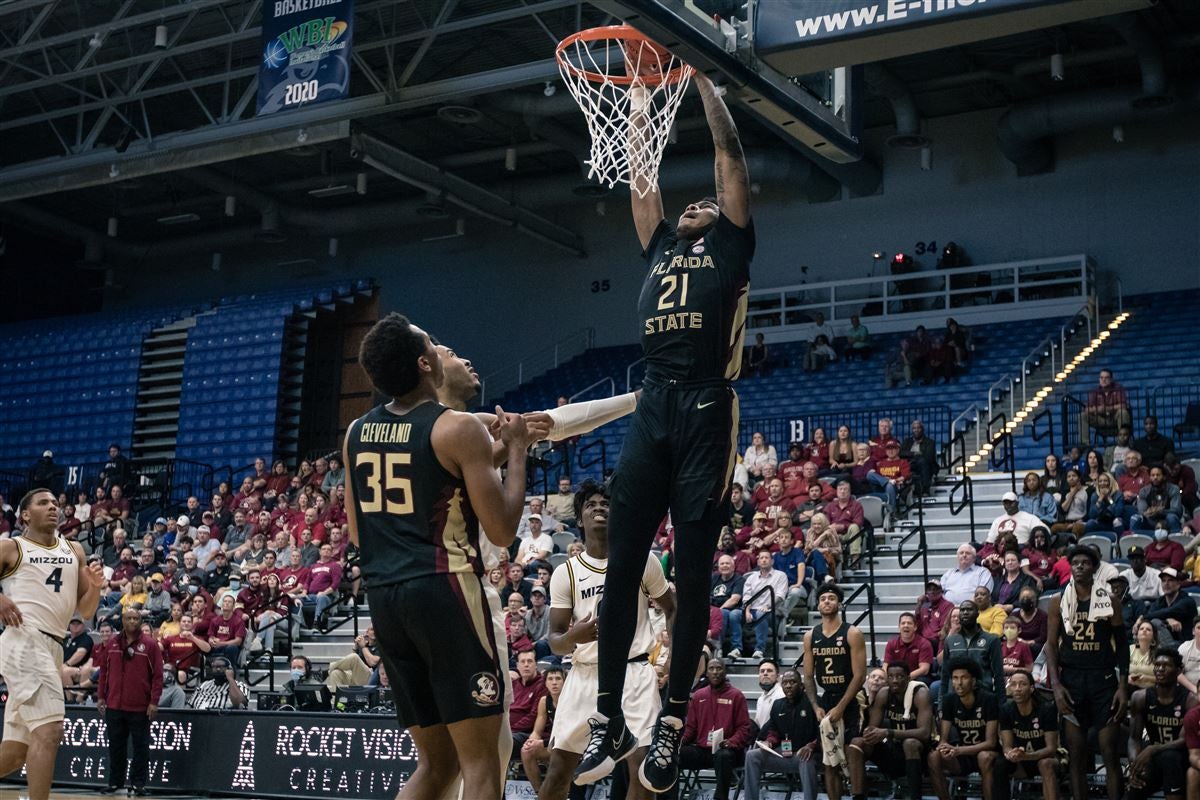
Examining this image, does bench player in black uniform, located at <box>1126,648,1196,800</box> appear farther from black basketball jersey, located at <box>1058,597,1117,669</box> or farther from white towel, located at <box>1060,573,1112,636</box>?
white towel, located at <box>1060,573,1112,636</box>

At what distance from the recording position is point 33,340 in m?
31.1

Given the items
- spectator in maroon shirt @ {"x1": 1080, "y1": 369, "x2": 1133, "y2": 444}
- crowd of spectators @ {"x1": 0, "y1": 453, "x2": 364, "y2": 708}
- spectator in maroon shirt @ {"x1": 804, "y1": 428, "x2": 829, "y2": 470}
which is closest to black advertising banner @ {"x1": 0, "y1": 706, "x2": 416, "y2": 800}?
crowd of spectators @ {"x1": 0, "y1": 453, "x2": 364, "y2": 708}

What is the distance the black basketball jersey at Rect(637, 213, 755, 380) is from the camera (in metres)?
5.80

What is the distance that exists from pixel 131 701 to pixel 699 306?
34.1ft

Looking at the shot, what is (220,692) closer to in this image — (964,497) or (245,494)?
(245,494)

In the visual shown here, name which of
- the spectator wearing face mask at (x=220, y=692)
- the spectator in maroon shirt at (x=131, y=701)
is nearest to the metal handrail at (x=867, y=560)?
the spectator wearing face mask at (x=220, y=692)

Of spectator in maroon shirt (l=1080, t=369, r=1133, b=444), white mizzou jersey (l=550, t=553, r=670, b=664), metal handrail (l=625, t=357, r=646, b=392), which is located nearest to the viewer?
white mizzou jersey (l=550, t=553, r=670, b=664)

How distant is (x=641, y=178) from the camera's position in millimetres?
6477

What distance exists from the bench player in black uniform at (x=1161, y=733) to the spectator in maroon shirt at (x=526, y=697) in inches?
202

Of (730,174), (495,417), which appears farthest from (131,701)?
(730,174)

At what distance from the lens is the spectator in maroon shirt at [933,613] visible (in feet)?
43.8

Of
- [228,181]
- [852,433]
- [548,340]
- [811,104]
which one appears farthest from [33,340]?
[811,104]

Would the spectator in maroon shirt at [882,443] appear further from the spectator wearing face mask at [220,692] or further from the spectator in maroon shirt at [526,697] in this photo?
the spectator wearing face mask at [220,692]

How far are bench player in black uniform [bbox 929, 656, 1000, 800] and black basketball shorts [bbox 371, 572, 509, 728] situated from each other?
7.42m
